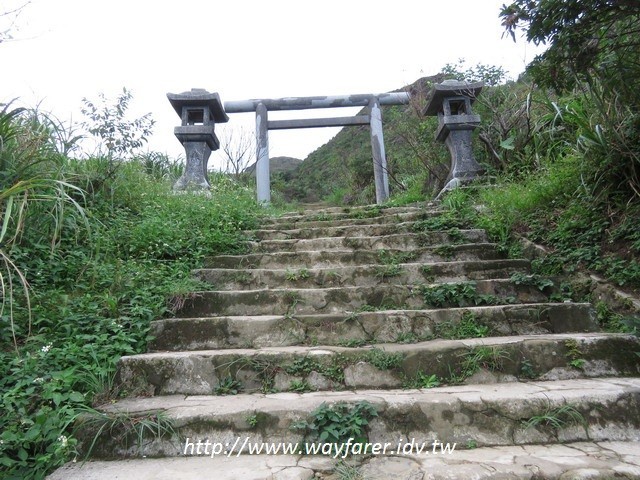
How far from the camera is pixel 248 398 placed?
6.89ft

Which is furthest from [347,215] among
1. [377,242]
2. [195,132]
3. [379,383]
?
[379,383]

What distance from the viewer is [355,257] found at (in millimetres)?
3682

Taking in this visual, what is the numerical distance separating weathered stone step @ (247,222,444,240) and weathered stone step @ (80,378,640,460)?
2.48 meters

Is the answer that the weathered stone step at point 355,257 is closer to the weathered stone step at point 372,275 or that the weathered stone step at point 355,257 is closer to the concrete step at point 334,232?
the weathered stone step at point 372,275

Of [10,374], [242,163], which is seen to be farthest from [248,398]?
[242,163]

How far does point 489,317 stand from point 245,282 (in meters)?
1.95

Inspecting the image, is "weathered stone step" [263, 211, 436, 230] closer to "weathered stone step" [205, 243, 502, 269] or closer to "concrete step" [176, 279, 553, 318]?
"weathered stone step" [205, 243, 502, 269]

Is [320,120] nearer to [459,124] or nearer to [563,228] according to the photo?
[459,124]

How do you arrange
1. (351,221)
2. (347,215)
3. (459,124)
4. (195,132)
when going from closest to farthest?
(351,221)
(347,215)
(459,124)
(195,132)

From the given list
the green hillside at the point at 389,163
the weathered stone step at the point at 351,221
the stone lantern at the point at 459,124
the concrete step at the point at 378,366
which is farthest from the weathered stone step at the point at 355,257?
the green hillside at the point at 389,163

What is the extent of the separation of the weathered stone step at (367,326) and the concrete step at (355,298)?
0.22 m

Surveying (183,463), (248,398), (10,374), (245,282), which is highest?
(245,282)

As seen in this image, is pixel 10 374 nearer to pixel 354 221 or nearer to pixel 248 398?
pixel 248 398

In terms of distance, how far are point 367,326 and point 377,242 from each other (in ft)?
4.91
